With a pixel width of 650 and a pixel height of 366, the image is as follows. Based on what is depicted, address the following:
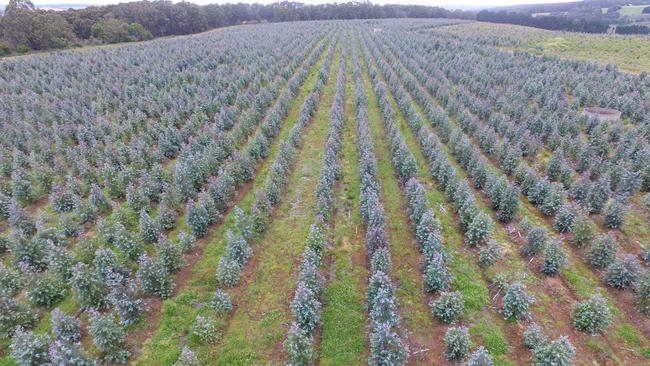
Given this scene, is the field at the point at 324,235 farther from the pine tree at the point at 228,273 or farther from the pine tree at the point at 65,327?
the pine tree at the point at 228,273

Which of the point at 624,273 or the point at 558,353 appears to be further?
the point at 624,273

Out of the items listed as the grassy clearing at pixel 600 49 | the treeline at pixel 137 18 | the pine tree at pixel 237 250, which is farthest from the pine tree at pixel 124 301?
the treeline at pixel 137 18

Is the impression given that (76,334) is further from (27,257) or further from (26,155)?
(26,155)

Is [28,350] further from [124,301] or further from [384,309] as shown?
[384,309]

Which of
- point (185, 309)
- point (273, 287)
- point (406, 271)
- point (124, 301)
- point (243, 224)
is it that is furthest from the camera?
point (243, 224)

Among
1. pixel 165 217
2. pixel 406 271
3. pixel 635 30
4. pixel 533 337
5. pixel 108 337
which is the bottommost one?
pixel 406 271

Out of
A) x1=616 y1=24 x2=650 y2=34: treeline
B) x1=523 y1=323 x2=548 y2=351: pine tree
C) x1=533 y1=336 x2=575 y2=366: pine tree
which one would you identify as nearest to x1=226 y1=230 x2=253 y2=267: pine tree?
x1=523 y1=323 x2=548 y2=351: pine tree

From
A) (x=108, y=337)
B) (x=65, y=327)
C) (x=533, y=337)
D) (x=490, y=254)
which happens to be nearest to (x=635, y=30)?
(x=490, y=254)
